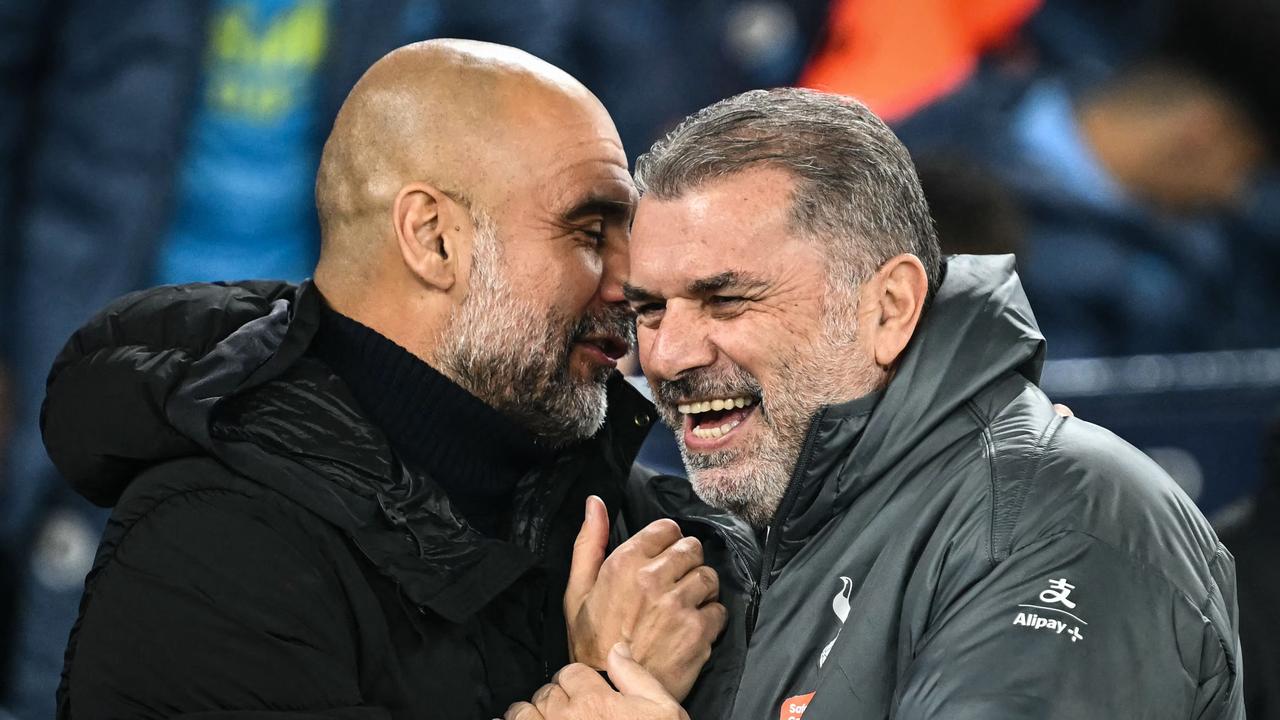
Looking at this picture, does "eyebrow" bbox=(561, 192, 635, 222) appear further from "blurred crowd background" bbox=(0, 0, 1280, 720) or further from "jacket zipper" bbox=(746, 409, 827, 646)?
"blurred crowd background" bbox=(0, 0, 1280, 720)

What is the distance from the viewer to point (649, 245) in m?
2.15

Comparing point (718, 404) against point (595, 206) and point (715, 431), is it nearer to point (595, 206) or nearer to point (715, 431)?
point (715, 431)

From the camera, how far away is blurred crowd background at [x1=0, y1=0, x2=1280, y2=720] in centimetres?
405

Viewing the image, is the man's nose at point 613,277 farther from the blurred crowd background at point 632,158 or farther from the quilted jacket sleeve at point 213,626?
the blurred crowd background at point 632,158

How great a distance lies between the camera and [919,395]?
77.0 inches

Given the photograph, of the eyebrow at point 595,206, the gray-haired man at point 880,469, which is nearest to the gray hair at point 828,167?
the gray-haired man at point 880,469

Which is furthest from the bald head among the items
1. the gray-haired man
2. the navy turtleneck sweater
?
the gray-haired man

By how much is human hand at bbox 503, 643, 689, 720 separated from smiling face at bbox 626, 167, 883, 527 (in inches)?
10.2

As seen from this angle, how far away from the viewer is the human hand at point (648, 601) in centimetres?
221

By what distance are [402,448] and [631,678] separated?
21.1 inches

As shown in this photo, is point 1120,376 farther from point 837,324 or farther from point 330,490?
point 330,490

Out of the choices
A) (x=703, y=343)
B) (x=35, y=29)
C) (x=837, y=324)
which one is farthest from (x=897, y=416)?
(x=35, y=29)

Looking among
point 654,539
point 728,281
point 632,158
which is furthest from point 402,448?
point 632,158

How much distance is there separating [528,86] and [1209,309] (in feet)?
10.8
